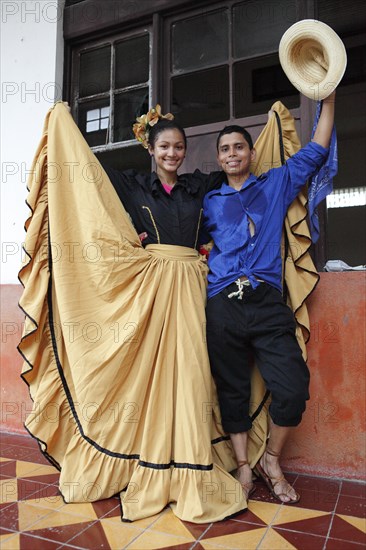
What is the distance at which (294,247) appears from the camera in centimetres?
224

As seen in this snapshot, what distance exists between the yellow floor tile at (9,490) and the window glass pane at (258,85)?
2.33 metres

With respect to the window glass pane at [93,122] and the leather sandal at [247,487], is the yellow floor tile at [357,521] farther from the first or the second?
the window glass pane at [93,122]

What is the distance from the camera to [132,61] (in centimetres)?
316

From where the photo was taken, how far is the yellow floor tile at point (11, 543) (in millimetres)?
1561

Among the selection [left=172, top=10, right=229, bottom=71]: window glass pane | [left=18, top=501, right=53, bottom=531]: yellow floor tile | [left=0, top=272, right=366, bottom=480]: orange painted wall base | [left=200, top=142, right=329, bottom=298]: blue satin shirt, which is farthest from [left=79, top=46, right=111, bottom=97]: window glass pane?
[left=18, top=501, right=53, bottom=531]: yellow floor tile

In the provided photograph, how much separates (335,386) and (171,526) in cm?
100

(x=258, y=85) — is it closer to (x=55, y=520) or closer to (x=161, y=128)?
(x=161, y=128)

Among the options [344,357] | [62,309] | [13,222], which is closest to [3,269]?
[13,222]

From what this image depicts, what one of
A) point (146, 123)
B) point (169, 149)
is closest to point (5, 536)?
point (169, 149)

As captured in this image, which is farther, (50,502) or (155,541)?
(50,502)

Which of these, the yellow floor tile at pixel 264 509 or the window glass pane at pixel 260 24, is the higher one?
the window glass pane at pixel 260 24

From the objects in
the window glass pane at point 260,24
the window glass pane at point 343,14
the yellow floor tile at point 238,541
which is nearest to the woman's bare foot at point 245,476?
the yellow floor tile at point 238,541

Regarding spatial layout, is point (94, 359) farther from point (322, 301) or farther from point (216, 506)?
point (322, 301)

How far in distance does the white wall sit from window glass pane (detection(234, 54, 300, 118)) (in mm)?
1234
